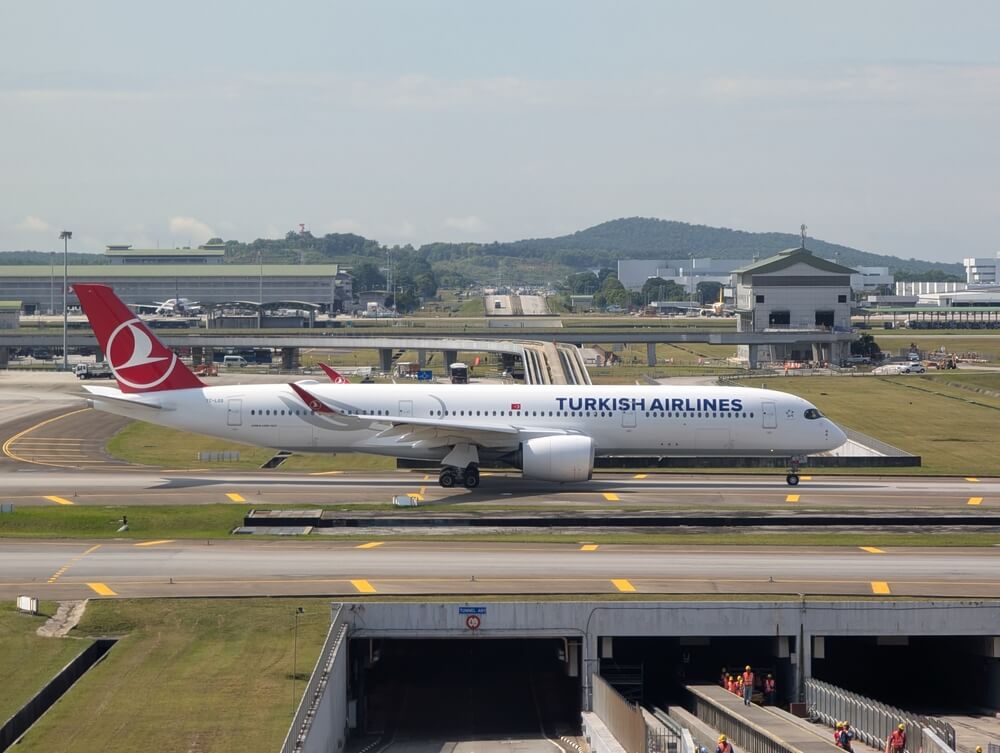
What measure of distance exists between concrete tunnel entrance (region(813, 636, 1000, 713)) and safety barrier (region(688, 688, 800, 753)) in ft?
13.9

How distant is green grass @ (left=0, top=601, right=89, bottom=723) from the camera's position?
28312 mm

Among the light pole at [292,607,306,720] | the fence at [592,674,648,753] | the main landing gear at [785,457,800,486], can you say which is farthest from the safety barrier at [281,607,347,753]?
the main landing gear at [785,457,800,486]

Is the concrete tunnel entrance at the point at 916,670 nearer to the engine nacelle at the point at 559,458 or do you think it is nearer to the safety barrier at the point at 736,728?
the safety barrier at the point at 736,728

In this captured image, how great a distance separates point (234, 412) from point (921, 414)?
56796mm

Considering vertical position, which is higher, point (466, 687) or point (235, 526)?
point (235, 526)

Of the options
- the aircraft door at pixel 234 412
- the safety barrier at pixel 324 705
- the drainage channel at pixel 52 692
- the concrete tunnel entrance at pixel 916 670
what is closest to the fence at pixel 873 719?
the concrete tunnel entrance at pixel 916 670

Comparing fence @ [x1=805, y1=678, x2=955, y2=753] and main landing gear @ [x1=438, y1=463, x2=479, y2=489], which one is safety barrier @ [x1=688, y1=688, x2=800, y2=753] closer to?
fence @ [x1=805, y1=678, x2=955, y2=753]

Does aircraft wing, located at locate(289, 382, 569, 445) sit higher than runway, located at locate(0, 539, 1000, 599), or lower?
higher

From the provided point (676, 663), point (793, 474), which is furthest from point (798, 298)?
point (676, 663)

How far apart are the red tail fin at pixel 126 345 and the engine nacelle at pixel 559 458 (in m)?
17.1

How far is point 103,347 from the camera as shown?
191 ft

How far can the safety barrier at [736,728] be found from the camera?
2862 cm

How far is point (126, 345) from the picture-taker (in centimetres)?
5769

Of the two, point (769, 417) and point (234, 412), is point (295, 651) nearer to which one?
point (234, 412)
